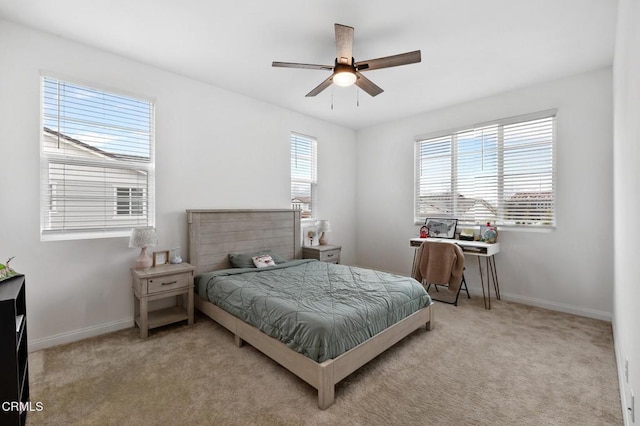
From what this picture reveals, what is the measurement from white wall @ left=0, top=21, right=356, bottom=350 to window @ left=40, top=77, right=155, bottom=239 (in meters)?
0.10

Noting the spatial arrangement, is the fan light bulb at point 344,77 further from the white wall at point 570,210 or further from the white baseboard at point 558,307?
the white baseboard at point 558,307

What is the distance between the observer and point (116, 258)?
2955 millimetres

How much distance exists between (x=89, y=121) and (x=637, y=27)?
397 centimetres

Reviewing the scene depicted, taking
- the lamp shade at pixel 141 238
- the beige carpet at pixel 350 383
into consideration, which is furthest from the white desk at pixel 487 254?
the lamp shade at pixel 141 238

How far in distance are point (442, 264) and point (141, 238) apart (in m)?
3.34

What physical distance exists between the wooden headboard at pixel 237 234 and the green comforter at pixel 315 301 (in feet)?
1.14

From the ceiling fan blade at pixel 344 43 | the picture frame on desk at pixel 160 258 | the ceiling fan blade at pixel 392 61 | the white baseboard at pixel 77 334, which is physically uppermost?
the ceiling fan blade at pixel 344 43

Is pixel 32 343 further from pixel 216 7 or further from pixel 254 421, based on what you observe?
pixel 216 7

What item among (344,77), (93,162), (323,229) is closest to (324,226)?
(323,229)

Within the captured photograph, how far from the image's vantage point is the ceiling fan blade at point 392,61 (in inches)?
88.1

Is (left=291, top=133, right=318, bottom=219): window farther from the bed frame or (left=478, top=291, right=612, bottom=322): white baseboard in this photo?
(left=478, top=291, right=612, bottom=322): white baseboard

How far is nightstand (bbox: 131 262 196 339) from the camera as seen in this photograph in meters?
2.74

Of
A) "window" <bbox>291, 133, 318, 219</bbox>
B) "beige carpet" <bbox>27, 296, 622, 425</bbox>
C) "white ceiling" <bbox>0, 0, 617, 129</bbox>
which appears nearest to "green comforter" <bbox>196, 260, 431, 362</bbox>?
"beige carpet" <bbox>27, 296, 622, 425</bbox>

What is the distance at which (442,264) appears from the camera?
3615mm
